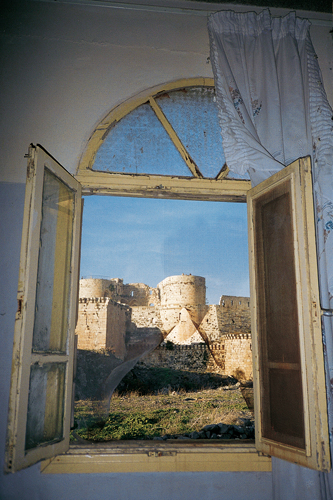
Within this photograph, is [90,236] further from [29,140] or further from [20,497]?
[20,497]

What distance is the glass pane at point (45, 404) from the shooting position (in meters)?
1.40

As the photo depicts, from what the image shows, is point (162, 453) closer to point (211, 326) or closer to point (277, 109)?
point (277, 109)

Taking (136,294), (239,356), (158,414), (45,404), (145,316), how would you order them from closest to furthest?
(45,404) → (158,414) → (239,356) → (145,316) → (136,294)

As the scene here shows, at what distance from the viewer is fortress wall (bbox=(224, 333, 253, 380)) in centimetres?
957

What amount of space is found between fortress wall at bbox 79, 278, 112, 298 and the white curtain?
11699 millimetres

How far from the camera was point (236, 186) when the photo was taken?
6.66 feet

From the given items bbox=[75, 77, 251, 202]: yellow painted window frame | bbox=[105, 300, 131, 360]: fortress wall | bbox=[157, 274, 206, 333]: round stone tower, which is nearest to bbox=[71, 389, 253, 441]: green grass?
bbox=[105, 300, 131, 360]: fortress wall

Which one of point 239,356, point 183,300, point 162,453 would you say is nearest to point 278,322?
point 162,453

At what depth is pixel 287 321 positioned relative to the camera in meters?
1.58

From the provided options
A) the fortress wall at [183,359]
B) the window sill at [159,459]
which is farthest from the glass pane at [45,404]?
the fortress wall at [183,359]

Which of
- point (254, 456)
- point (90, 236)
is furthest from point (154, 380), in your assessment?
point (254, 456)

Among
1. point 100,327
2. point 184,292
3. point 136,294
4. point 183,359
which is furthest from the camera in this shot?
point 136,294

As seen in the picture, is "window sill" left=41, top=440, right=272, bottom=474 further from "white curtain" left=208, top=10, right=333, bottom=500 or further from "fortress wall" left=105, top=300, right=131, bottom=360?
"fortress wall" left=105, top=300, right=131, bottom=360

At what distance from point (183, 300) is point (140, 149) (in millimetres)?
11120
